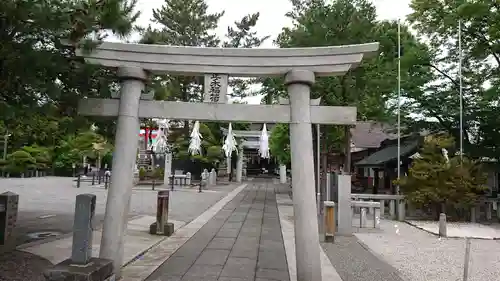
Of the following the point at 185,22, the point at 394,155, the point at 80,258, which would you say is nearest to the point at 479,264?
the point at 80,258

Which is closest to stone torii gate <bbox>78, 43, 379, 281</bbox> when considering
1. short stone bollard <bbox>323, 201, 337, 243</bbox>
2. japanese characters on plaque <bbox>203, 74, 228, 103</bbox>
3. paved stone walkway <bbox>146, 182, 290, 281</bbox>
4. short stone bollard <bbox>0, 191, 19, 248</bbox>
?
japanese characters on plaque <bbox>203, 74, 228, 103</bbox>

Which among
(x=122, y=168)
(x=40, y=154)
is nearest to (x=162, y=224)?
(x=122, y=168)

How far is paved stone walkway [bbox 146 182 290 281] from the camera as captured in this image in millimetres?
6758

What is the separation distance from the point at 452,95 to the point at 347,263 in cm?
1212

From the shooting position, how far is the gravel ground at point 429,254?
7.62 meters

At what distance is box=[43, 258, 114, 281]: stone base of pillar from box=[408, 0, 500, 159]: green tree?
15.1 metres

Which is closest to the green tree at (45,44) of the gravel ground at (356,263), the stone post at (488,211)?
the gravel ground at (356,263)

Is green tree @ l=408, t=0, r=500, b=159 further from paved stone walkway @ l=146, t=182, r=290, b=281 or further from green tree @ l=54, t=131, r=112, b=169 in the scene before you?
green tree @ l=54, t=131, r=112, b=169

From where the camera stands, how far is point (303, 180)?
631 cm

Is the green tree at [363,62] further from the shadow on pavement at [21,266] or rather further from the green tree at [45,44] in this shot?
the shadow on pavement at [21,266]

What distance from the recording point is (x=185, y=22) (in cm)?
3359

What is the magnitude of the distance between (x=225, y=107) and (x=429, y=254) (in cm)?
627

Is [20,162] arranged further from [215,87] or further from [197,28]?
[215,87]

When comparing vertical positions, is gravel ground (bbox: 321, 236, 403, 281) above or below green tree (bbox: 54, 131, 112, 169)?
below
